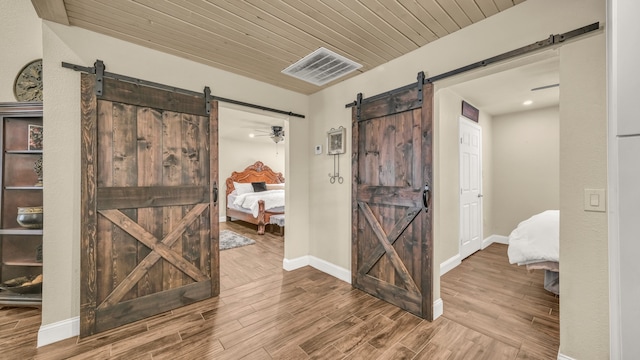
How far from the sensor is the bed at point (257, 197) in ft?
17.6

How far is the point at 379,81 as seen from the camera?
2652mm

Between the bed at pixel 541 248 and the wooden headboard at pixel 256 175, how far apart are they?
637 cm

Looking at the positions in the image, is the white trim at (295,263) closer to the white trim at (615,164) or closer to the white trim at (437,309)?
the white trim at (437,309)

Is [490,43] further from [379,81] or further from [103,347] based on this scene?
[103,347]

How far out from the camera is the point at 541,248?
2396 mm

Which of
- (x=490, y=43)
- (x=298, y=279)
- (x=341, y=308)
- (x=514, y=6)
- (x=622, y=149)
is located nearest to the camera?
(x=622, y=149)

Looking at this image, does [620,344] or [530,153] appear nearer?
[620,344]

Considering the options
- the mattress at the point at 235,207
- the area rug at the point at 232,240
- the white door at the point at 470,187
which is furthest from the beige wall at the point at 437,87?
the mattress at the point at 235,207

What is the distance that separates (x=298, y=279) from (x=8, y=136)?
10.4ft

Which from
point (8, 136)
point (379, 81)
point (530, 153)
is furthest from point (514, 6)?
point (8, 136)

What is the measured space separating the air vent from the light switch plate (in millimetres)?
1987

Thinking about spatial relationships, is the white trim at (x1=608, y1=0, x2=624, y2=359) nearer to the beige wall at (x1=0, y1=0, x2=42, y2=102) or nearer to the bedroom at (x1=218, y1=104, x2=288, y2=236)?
the beige wall at (x1=0, y1=0, x2=42, y2=102)

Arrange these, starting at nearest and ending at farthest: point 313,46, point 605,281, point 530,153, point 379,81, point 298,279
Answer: point 605,281 → point 313,46 → point 379,81 → point 298,279 → point 530,153

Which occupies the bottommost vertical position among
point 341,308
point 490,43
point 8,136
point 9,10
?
point 341,308
